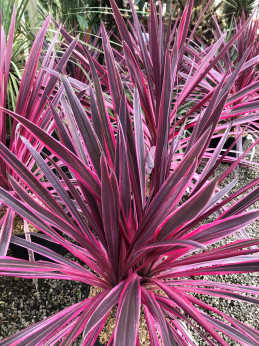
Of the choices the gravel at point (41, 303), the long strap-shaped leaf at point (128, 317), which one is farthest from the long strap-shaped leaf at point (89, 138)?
the gravel at point (41, 303)

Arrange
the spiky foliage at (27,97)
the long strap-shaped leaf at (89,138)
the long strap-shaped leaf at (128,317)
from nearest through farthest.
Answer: the long strap-shaped leaf at (128,317) < the long strap-shaped leaf at (89,138) < the spiky foliage at (27,97)

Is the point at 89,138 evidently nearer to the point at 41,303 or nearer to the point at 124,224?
the point at 124,224

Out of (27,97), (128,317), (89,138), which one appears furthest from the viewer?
(27,97)

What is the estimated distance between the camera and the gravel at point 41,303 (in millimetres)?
958

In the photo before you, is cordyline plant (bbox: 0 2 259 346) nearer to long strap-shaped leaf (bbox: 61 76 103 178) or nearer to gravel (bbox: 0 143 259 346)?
long strap-shaped leaf (bbox: 61 76 103 178)

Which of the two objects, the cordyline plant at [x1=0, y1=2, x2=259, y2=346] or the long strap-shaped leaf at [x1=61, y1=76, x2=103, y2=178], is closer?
the cordyline plant at [x1=0, y1=2, x2=259, y2=346]

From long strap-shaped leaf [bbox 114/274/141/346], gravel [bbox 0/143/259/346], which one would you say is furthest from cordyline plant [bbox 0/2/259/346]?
gravel [bbox 0/143/259/346]

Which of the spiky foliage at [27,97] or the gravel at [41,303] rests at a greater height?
the spiky foliage at [27,97]

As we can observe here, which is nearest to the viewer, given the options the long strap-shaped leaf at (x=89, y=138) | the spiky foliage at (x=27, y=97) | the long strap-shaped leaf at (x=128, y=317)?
the long strap-shaped leaf at (x=128, y=317)

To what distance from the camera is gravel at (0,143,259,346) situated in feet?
3.14

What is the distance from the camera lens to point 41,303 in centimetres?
101

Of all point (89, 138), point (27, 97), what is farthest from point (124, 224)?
point (27, 97)

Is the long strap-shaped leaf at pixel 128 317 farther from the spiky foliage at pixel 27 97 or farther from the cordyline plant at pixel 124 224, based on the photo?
the spiky foliage at pixel 27 97

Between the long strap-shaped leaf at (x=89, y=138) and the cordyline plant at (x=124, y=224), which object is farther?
the long strap-shaped leaf at (x=89, y=138)
